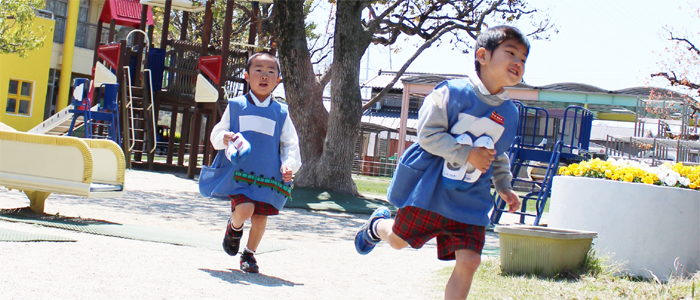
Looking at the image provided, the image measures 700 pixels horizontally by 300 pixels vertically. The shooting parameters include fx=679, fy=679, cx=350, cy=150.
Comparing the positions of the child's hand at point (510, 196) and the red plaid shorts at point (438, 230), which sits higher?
the child's hand at point (510, 196)

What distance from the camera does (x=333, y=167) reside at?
12.7 metres

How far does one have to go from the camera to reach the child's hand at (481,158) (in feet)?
9.52

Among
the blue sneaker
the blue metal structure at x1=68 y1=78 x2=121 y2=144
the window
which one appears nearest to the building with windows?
the window

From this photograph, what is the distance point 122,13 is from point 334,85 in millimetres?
12023

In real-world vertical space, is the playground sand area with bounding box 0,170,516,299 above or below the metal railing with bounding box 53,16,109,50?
below

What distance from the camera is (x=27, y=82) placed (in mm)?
23109

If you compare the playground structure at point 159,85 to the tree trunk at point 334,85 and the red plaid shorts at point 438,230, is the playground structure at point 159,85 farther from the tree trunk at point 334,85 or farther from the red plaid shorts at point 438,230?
the red plaid shorts at point 438,230

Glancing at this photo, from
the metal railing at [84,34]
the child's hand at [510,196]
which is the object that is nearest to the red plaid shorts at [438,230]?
the child's hand at [510,196]

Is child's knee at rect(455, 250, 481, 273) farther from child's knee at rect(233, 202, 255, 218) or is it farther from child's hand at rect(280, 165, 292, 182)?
child's knee at rect(233, 202, 255, 218)

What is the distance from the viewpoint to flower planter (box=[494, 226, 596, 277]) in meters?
4.85

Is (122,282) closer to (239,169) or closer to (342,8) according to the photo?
(239,169)

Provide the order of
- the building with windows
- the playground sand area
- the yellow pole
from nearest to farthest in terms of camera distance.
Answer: the playground sand area → the building with windows → the yellow pole

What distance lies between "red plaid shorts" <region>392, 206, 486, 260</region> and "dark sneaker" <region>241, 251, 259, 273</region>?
4.83 feet

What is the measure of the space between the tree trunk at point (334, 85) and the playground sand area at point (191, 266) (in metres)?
4.89
